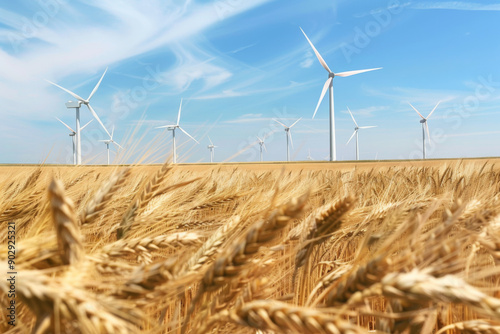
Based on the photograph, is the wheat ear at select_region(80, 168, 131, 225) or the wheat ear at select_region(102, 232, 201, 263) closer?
the wheat ear at select_region(102, 232, 201, 263)

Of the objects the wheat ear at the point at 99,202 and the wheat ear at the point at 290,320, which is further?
the wheat ear at the point at 99,202

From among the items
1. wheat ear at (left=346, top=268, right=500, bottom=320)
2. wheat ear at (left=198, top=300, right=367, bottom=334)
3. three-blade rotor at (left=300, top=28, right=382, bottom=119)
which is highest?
three-blade rotor at (left=300, top=28, right=382, bottom=119)

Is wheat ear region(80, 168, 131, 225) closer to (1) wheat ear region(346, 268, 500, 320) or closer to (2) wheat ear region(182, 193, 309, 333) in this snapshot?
(2) wheat ear region(182, 193, 309, 333)

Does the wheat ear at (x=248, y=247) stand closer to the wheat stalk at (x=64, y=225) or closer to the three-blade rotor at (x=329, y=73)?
the wheat stalk at (x=64, y=225)

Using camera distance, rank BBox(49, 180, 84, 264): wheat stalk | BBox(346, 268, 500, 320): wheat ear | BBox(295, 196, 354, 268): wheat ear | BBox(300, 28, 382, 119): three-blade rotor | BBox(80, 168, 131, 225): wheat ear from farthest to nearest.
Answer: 1. BBox(300, 28, 382, 119): three-blade rotor
2. BBox(295, 196, 354, 268): wheat ear
3. BBox(80, 168, 131, 225): wheat ear
4. BBox(49, 180, 84, 264): wheat stalk
5. BBox(346, 268, 500, 320): wheat ear

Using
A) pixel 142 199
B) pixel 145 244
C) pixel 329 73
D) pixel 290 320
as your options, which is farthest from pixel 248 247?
pixel 329 73

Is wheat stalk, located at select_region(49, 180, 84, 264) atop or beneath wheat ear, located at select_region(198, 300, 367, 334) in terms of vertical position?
atop

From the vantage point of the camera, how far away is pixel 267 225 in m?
1.10

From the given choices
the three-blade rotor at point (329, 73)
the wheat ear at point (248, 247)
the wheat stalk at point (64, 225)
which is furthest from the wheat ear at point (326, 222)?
the three-blade rotor at point (329, 73)

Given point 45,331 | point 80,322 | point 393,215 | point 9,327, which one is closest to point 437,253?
point 393,215

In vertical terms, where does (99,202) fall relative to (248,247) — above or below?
above

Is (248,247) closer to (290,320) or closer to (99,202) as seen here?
(290,320)

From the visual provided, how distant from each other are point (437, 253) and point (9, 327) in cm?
139

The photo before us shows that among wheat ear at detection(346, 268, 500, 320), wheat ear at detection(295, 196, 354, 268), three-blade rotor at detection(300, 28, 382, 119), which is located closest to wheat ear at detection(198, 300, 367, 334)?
wheat ear at detection(346, 268, 500, 320)
